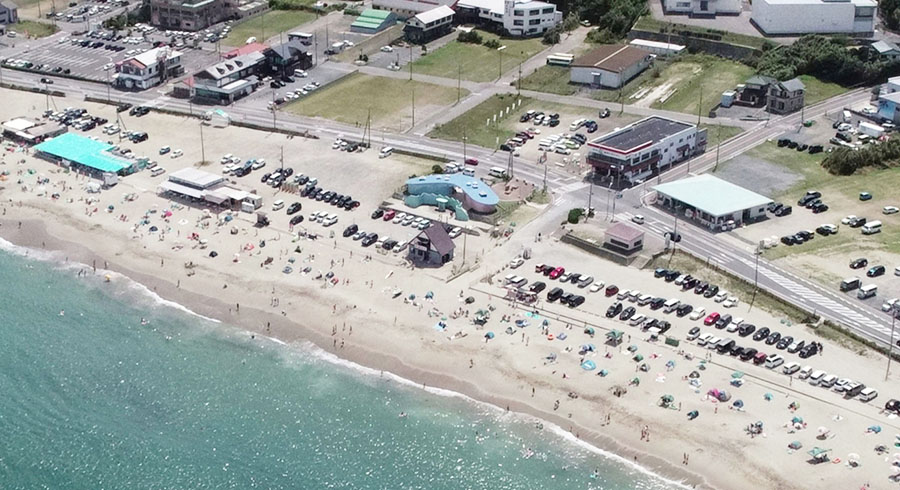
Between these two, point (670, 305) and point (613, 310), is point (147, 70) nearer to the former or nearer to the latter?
point (613, 310)

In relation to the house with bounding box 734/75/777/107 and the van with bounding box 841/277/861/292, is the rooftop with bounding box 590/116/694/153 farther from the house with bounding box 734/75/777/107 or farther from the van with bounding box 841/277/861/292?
the van with bounding box 841/277/861/292

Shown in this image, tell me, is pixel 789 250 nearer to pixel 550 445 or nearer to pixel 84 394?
pixel 550 445

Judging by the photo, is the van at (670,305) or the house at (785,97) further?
the house at (785,97)

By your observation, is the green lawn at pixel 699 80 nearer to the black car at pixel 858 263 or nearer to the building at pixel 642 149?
the building at pixel 642 149

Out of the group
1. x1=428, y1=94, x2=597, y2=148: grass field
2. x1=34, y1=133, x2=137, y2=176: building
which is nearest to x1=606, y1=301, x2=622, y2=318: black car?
x1=428, y1=94, x2=597, y2=148: grass field

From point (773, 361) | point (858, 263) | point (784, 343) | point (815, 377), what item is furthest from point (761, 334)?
point (858, 263)

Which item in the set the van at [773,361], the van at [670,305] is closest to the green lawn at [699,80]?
→ the van at [670,305]
